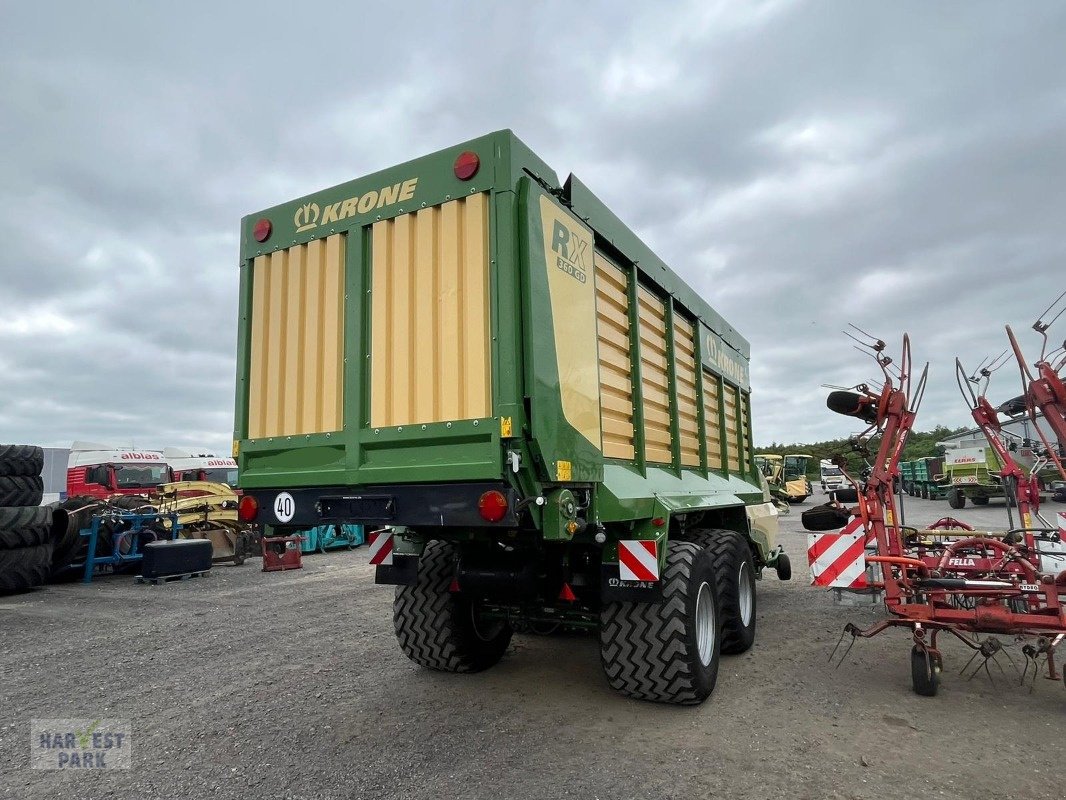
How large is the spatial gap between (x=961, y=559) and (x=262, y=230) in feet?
21.3

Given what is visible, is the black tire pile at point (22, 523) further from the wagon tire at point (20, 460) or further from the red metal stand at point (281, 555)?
the red metal stand at point (281, 555)

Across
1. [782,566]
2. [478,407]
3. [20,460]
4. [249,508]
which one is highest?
[20,460]

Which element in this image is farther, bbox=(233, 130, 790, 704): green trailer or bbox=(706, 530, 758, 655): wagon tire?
bbox=(706, 530, 758, 655): wagon tire

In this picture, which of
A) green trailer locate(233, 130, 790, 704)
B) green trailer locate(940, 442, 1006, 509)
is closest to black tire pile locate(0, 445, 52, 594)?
green trailer locate(233, 130, 790, 704)

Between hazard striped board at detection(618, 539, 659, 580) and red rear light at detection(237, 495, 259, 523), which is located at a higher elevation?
red rear light at detection(237, 495, 259, 523)

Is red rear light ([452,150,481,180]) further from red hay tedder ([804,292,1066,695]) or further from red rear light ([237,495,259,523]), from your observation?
red hay tedder ([804,292,1066,695])

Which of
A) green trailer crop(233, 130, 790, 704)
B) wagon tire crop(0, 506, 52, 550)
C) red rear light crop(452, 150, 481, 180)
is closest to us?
Answer: green trailer crop(233, 130, 790, 704)

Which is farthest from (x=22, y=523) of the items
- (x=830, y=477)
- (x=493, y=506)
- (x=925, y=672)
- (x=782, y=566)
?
(x=830, y=477)

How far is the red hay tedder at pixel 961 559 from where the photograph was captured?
436cm

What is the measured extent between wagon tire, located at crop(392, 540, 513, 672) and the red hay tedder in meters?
2.70

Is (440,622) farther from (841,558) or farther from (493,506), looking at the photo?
(841,558)

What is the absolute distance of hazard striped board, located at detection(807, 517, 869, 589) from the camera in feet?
17.9

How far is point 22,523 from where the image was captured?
369 inches

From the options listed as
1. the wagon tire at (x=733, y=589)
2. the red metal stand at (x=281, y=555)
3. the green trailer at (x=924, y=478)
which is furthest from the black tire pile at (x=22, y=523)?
the green trailer at (x=924, y=478)
